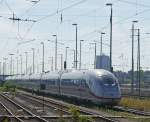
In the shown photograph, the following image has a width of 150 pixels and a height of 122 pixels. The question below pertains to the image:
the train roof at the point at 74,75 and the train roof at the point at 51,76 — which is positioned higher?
the train roof at the point at 74,75

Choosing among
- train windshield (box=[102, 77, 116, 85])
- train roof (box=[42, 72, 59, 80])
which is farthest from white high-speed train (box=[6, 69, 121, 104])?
train roof (box=[42, 72, 59, 80])

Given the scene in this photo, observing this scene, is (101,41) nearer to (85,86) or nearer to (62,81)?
(62,81)

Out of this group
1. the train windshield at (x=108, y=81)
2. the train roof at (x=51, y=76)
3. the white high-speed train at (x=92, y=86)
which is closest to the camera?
the white high-speed train at (x=92, y=86)

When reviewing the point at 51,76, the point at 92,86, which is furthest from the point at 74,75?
the point at 51,76

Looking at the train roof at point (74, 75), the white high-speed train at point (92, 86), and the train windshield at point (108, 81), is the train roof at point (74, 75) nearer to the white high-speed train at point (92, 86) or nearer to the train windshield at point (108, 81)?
the white high-speed train at point (92, 86)

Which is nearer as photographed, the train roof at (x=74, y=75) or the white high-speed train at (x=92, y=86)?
the white high-speed train at (x=92, y=86)

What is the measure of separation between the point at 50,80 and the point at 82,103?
52.9 ft

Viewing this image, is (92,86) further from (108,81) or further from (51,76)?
(51,76)

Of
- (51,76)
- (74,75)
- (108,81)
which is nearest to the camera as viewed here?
(108,81)

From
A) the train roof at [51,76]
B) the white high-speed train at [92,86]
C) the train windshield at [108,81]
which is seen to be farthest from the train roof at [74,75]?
the train roof at [51,76]

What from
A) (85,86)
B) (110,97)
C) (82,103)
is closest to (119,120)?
(110,97)

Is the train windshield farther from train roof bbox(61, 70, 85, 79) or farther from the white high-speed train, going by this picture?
train roof bbox(61, 70, 85, 79)

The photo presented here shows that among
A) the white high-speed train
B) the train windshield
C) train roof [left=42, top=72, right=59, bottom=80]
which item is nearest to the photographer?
the white high-speed train

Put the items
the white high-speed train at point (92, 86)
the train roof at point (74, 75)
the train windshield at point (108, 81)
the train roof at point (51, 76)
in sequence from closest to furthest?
the white high-speed train at point (92, 86) → the train windshield at point (108, 81) → the train roof at point (74, 75) → the train roof at point (51, 76)
